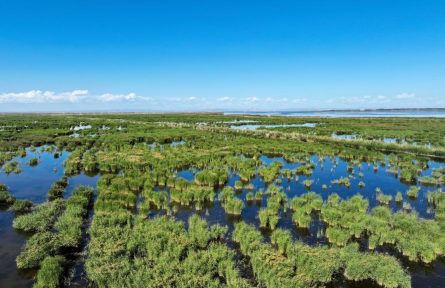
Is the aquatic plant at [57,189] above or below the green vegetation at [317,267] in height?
above

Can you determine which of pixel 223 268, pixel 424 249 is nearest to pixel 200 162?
pixel 223 268

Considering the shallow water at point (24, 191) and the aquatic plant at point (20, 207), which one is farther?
the aquatic plant at point (20, 207)

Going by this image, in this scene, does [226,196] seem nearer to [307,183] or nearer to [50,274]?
[307,183]

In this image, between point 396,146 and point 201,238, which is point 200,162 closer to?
point 201,238

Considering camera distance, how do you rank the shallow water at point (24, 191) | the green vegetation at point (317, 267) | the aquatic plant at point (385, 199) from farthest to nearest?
the aquatic plant at point (385, 199) → the shallow water at point (24, 191) → the green vegetation at point (317, 267)

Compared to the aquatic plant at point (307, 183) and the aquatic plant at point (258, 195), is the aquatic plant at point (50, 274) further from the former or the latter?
the aquatic plant at point (307, 183)

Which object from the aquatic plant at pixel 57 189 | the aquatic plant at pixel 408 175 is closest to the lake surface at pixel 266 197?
the aquatic plant at pixel 57 189

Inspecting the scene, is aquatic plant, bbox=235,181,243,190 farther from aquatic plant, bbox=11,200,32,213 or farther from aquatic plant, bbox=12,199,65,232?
aquatic plant, bbox=11,200,32,213

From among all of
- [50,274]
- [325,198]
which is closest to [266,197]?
[325,198]

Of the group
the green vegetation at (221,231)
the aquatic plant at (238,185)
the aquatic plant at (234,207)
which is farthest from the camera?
the aquatic plant at (238,185)
